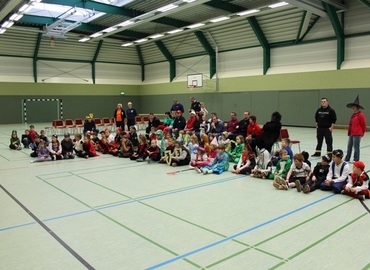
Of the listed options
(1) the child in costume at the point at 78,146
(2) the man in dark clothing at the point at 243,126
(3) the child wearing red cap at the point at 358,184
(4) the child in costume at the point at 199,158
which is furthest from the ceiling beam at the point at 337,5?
(1) the child in costume at the point at 78,146

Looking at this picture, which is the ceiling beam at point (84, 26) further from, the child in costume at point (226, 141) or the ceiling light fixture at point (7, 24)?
the child in costume at point (226, 141)

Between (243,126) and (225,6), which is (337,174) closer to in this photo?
(243,126)

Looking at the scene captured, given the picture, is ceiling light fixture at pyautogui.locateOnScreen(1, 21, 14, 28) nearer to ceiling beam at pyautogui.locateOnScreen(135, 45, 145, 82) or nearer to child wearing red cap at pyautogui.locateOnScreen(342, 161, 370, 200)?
ceiling beam at pyautogui.locateOnScreen(135, 45, 145, 82)

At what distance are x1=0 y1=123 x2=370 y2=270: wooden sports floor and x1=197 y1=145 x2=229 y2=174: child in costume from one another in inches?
19.8

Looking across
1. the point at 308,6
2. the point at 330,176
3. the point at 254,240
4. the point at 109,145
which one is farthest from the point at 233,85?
the point at 254,240

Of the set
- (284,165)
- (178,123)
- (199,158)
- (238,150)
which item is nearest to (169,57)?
(178,123)

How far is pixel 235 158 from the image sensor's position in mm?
10180

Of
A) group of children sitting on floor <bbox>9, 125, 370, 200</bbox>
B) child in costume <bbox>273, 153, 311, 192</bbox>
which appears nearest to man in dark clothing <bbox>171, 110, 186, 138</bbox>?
group of children sitting on floor <bbox>9, 125, 370, 200</bbox>

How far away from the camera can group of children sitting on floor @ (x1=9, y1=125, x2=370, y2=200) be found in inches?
256

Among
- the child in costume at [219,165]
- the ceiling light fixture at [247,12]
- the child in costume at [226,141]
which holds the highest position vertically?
the ceiling light fixture at [247,12]

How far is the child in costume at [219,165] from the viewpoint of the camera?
8.59 m

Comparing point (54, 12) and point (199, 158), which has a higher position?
point (54, 12)

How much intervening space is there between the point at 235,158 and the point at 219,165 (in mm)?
1592

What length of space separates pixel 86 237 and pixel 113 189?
8.74 ft
